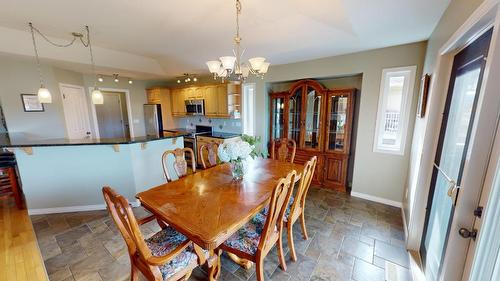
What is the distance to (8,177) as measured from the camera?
288 centimetres

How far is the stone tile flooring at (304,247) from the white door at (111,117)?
12.8 ft

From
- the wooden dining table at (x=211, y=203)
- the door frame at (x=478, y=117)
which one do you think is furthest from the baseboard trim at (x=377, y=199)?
the door frame at (x=478, y=117)

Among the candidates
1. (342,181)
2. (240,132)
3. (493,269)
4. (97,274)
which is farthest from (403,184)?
(97,274)

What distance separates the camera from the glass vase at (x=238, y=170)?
204 cm

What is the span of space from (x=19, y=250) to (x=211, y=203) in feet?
7.70

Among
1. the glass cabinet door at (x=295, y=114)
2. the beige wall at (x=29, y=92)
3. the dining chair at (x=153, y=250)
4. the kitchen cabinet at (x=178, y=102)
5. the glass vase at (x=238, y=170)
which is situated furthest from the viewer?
the kitchen cabinet at (x=178, y=102)

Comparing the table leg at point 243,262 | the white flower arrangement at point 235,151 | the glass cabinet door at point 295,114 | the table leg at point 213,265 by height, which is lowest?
the table leg at point 243,262

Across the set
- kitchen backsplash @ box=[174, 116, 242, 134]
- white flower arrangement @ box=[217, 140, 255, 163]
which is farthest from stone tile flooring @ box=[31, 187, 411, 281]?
kitchen backsplash @ box=[174, 116, 242, 134]

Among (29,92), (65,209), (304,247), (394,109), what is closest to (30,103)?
(29,92)

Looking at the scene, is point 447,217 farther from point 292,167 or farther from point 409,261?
point 292,167

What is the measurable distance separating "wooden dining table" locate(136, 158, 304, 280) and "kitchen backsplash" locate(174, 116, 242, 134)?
282 centimetres

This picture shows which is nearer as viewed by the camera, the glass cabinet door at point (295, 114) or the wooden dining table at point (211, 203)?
the wooden dining table at point (211, 203)

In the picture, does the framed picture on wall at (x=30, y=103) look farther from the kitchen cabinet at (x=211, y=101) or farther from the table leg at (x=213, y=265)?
the table leg at (x=213, y=265)

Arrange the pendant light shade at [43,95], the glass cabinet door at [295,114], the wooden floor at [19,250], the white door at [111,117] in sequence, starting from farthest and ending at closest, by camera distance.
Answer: the white door at [111,117]
the glass cabinet door at [295,114]
the pendant light shade at [43,95]
the wooden floor at [19,250]
